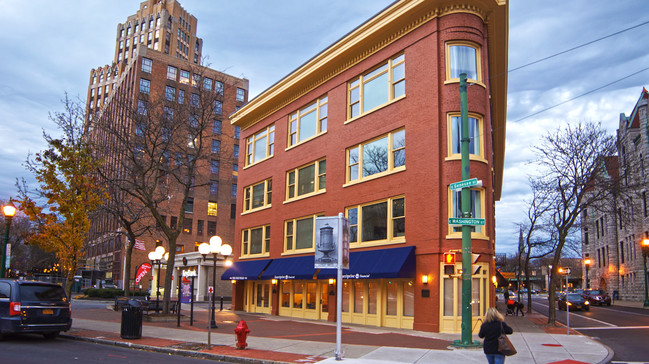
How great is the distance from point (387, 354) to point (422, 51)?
13.8 metres

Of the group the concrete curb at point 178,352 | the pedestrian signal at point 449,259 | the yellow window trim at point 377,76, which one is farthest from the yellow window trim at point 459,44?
the concrete curb at point 178,352

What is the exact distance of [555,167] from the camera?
26.2 m

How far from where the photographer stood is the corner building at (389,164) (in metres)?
20.3

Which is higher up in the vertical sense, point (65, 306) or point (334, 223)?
point (334, 223)

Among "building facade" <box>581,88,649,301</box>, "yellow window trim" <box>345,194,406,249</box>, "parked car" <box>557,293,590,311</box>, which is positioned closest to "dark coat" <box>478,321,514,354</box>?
"yellow window trim" <box>345,194,406,249</box>

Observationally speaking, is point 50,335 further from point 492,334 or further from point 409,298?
point 492,334

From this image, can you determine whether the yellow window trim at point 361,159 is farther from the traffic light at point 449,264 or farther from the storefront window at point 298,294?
the traffic light at point 449,264

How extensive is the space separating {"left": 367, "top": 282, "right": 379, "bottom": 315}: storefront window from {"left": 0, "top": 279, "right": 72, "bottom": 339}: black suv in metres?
12.6

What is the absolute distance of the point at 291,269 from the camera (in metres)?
27.1

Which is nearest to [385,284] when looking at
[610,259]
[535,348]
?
[535,348]

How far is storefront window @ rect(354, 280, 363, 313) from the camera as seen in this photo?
2360 centimetres

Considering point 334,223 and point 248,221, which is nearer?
point 334,223

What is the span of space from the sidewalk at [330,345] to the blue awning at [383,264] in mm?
2258

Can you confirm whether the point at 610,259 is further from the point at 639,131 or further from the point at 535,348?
the point at 535,348
